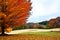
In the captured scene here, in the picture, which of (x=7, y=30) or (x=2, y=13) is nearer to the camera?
(x=2, y=13)

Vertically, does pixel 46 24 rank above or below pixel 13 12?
below

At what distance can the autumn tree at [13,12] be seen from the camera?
17312 millimetres

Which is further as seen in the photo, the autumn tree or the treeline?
the treeline

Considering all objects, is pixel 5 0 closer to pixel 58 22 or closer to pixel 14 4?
pixel 14 4

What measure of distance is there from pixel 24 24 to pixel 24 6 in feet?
4.96

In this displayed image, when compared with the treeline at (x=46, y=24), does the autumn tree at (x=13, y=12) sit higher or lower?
higher

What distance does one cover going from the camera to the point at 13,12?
56.8 feet

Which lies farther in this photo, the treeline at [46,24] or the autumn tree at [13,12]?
the treeline at [46,24]

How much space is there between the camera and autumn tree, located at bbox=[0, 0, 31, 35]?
1731 centimetres

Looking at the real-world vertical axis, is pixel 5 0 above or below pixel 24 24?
above

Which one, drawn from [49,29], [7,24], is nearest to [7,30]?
[7,24]

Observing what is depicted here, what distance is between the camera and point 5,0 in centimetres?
1742

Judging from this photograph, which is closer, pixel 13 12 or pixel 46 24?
pixel 13 12

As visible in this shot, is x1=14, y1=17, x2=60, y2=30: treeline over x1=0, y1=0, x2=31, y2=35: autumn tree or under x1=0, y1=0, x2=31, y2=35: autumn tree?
under
